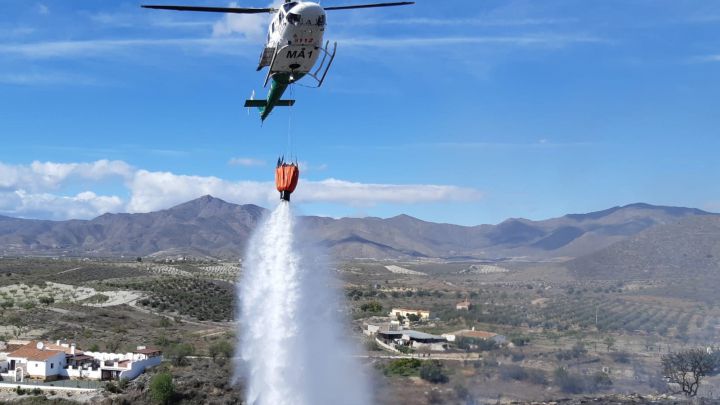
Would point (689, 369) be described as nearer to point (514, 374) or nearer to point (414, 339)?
point (514, 374)

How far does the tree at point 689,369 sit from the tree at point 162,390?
164 ft

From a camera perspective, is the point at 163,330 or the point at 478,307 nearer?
the point at 163,330

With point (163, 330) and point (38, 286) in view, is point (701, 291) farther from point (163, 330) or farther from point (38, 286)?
point (38, 286)

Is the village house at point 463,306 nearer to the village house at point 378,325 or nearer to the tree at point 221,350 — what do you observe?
the village house at point 378,325

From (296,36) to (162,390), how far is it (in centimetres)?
3767

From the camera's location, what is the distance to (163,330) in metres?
88.5

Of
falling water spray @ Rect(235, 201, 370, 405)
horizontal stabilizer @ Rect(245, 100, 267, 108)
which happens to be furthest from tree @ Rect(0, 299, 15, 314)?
horizontal stabilizer @ Rect(245, 100, 267, 108)

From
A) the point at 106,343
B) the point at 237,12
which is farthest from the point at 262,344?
the point at 106,343

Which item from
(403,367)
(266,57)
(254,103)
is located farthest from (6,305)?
(266,57)

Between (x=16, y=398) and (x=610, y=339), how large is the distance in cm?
7113

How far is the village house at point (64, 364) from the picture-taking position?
60375 mm

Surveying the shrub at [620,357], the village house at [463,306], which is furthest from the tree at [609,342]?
the village house at [463,306]

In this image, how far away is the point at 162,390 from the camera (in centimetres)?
5706

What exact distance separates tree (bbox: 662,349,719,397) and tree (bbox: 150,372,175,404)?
164 ft
